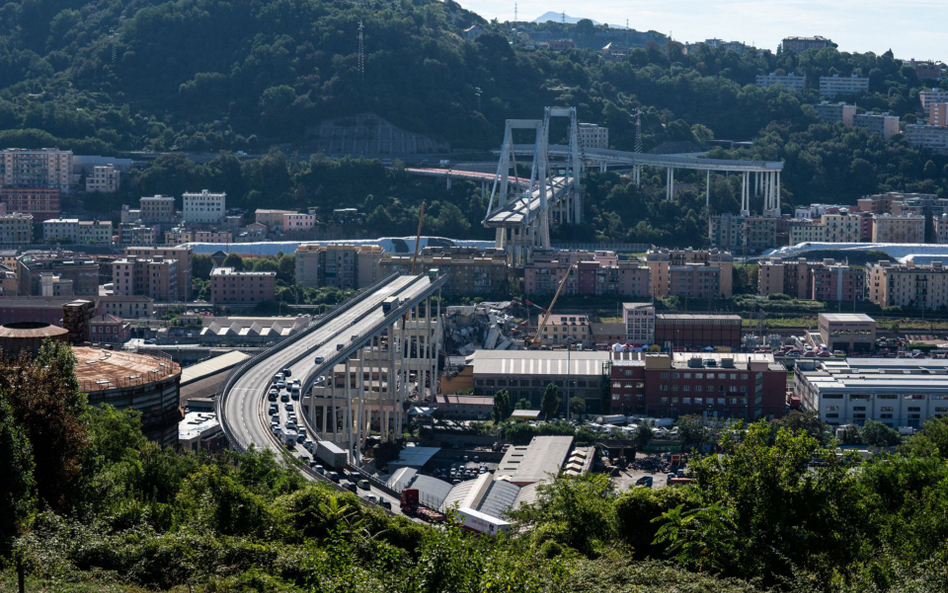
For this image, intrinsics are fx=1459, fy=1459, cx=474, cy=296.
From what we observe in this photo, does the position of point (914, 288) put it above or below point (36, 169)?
below

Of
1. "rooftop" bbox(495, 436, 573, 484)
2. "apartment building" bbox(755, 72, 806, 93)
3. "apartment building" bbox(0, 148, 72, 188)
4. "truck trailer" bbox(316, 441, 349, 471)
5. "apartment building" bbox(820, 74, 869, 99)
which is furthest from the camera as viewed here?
"apartment building" bbox(755, 72, 806, 93)

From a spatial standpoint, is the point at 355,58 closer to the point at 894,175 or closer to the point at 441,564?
the point at 894,175

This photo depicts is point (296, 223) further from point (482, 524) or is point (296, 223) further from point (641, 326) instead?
point (482, 524)

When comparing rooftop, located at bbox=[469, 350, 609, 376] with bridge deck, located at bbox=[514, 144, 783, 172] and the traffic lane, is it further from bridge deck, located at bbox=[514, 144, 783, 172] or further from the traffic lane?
bridge deck, located at bbox=[514, 144, 783, 172]

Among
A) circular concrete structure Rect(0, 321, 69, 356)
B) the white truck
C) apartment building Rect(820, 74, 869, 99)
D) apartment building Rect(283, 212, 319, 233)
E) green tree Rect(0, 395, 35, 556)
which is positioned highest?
apartment building Rect(820, 74, 869, 99)

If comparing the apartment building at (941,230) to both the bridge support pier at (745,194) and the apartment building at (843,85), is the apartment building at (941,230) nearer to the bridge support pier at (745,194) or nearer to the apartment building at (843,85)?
the bridge support pier at (745,194)

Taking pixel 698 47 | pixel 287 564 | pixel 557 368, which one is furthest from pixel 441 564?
pixel 698 47

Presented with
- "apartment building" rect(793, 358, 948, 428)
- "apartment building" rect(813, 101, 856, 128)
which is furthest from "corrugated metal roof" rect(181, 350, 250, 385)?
"apartment building" rect(813, 101, 856, 128)

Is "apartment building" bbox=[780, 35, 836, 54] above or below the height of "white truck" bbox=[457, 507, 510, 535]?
above

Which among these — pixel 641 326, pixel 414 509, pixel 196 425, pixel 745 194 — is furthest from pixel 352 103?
pixel 414 509
